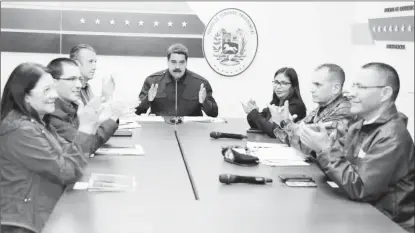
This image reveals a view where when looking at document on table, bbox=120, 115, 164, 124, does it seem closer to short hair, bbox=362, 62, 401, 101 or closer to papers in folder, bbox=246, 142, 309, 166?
papers in folder, bbox=246, 142, 309, 166

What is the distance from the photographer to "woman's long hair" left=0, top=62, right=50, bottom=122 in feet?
8.23

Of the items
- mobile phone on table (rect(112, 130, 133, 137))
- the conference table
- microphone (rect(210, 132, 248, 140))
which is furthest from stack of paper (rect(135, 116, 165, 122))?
the conference table

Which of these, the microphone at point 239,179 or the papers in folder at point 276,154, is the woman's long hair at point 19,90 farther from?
the papers in folder at point 276,154

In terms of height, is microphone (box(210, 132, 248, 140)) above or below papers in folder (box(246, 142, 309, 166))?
above

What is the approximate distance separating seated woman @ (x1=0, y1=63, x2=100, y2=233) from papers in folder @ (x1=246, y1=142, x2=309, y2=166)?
108 centimetres

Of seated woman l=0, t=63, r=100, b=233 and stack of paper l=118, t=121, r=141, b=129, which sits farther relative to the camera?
stack of paper l=118, t=121, r=141, b=129

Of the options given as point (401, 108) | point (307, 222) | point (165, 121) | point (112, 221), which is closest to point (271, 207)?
point (307, 222)

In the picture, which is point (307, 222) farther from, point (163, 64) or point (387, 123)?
point (163, 64)

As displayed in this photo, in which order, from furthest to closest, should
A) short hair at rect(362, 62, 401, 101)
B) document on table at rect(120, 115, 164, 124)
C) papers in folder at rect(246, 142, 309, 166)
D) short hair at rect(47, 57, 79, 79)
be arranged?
1. document on table at rect(120, 115, 164, 124)
2. short hair at rect(47, 57, 79, 79)
3. papers in folder at rect(246, 142, 309, 166)
4. short hair at rect(362, 62, 401, 101)

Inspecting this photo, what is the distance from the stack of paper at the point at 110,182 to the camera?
2.43m

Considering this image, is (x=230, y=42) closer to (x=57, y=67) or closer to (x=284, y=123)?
(x=284, y=123)

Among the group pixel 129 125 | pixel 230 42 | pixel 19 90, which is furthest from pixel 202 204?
pixel 230 42

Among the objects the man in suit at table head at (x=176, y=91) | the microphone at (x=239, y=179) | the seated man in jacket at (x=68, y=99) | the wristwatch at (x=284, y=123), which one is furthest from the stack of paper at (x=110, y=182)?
the man in suit at table head at (x=176, y=91)

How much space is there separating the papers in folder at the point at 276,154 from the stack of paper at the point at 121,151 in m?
0.69
